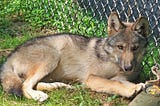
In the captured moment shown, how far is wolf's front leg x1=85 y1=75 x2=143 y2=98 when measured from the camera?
512 cm

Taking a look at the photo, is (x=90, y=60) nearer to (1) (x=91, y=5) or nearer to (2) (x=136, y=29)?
(2) (x=136, y=29)

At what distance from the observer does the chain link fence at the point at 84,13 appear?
280 inches

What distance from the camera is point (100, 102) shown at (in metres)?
5.15

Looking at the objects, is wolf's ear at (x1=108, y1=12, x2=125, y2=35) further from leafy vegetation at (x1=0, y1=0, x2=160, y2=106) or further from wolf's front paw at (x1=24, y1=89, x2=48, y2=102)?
wolf's front paw at (x1=24, y1=89, x2=48, y2=102)

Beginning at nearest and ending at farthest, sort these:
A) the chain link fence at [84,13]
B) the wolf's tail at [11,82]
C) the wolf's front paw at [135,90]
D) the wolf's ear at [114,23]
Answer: the wolf's front paw at [135,90] → the wolf's tail at [11,82] → the wolf's ear at [114,23] → the chain link fence at [84,13]

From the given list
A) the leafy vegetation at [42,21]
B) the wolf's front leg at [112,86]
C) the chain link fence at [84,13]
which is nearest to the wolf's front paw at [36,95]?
the wolf's front leg at [112,86]

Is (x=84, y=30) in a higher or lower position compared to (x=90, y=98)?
higher

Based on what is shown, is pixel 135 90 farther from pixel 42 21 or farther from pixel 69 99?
pixel 42 21

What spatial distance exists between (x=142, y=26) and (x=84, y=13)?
107 inches

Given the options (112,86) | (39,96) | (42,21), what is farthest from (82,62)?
(42,21)

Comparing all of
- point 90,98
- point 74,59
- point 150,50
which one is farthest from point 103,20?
point 90,98

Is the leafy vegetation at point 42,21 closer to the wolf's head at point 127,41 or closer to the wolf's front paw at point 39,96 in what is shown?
the wolf's head at point 127,41

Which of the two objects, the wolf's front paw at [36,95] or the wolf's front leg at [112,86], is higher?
the wolf's front paw at [36,95]

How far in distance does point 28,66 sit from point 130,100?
47.3 inches
